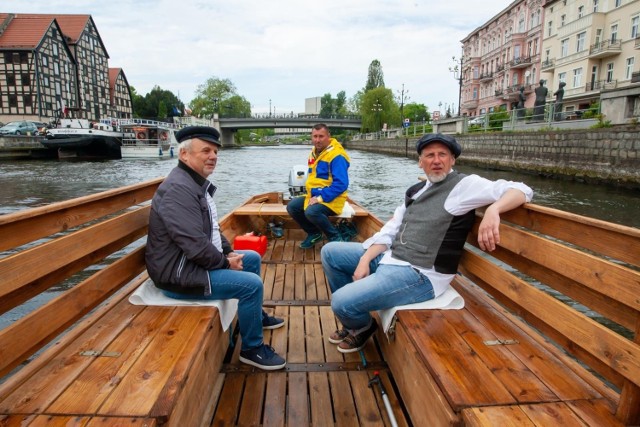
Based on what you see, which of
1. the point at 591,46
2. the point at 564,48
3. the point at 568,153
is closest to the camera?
→ the point at 568,153

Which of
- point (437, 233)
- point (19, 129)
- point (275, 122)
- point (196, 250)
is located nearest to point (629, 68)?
point (437, 233)

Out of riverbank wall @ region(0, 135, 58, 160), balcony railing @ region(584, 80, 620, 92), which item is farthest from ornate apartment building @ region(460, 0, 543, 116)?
riverbank wall @ region(0, 135, 58, 160)

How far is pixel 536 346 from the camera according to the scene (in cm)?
211

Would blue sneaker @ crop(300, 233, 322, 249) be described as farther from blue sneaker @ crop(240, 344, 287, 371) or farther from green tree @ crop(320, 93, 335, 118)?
green tree @ crop(320, 93, 335, 118)

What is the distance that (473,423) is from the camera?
1.50m

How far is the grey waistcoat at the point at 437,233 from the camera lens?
2.38 metres

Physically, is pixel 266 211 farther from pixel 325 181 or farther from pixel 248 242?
pixel 325 181

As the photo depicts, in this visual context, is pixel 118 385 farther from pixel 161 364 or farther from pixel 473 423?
pixel 473 423

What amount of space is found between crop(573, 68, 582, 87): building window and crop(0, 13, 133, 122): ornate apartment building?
38.6m

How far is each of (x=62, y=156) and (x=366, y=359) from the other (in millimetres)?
30540

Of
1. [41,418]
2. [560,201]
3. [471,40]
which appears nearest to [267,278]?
[41,418]

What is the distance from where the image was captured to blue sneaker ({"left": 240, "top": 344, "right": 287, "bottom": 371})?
8.34 ft

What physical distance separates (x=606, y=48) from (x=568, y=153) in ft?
70.2

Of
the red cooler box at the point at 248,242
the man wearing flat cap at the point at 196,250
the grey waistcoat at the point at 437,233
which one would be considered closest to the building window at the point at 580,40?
the red cooler box at the point at 248,242
